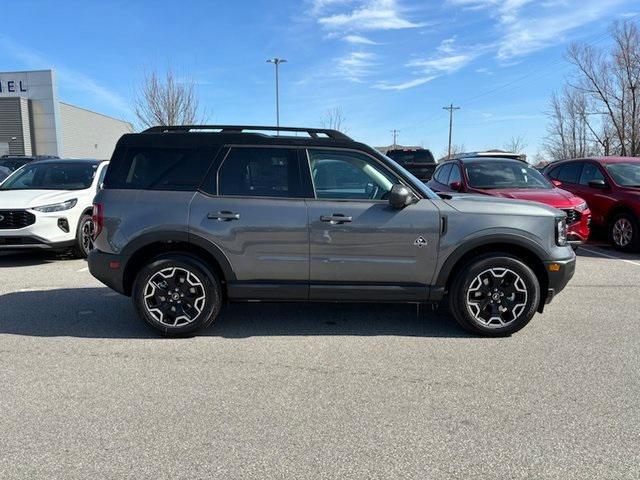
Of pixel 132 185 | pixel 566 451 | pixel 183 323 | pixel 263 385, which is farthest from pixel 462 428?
pixel 132 185

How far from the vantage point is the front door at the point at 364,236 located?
4.49 metres

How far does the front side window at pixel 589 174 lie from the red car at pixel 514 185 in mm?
1696

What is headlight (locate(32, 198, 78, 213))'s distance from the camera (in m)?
7.70

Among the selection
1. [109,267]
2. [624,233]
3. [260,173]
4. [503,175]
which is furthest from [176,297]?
[624,233]

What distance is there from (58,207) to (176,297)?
4.38 m

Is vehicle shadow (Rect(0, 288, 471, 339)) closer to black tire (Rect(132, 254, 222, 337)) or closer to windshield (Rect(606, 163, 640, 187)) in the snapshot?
black tire (Rect(132, 254, 222, 337))

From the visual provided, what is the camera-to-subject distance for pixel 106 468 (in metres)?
2.68

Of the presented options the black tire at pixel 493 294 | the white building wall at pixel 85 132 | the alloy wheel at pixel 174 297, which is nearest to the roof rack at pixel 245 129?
the alloy wheel at pixel 174 297

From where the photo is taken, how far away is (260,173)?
15.3ft

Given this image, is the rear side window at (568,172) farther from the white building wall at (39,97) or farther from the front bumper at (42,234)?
the white building wall at (39,97)

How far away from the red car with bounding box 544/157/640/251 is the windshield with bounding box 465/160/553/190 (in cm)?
156

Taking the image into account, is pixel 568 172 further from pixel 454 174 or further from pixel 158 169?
pixel 158 169

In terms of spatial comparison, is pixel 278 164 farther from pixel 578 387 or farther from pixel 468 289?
pixel 578 387

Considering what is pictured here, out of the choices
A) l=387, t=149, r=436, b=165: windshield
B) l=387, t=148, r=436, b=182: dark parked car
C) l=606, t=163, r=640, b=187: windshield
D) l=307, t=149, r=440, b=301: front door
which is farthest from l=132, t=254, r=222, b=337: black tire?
l=387, t=149, r=436, b=165: windshield
